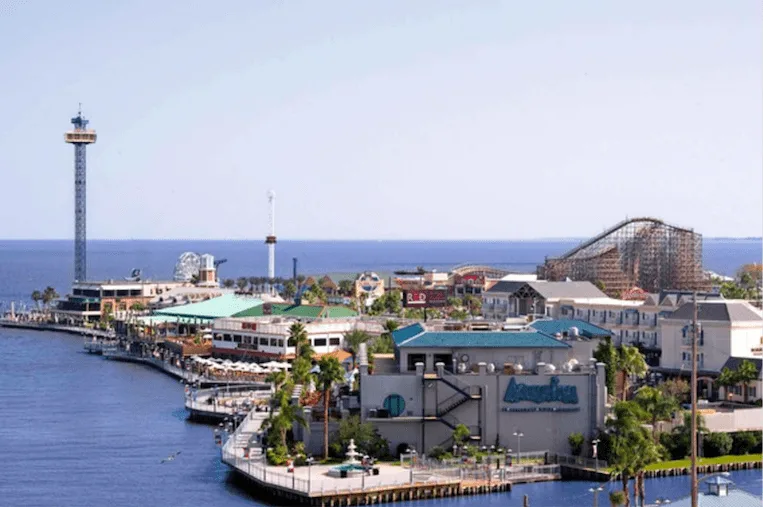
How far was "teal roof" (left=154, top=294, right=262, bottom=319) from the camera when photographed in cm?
13625

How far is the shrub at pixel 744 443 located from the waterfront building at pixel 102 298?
104 meters

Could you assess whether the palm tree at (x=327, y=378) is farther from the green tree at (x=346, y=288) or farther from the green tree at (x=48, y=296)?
the green tree at (x=48, y=296)

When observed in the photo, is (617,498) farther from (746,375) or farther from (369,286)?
(369,286)

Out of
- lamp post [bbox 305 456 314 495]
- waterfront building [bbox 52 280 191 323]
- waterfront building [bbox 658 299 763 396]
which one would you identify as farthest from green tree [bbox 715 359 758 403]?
waterfront building [bbox 52 280 191 323]

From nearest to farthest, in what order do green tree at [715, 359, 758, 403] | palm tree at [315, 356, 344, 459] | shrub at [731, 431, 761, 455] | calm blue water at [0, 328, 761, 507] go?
calm blue water at [0, 328, 761, 507] < palm tree at [315, 356, 344, 459] < shrub at [731, 431, 761, 455] < green tree at [715, 359, 758, 403]

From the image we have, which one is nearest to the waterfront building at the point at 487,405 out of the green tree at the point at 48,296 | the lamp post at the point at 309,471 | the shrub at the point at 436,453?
the shrub at the point at 436,453

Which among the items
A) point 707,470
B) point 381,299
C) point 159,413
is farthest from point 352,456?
point 381,299

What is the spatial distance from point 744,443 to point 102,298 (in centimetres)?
10955

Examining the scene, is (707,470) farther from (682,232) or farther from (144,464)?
(682,232)

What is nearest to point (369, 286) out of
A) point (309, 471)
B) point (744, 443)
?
point (744, 443)

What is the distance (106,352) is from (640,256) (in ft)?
179

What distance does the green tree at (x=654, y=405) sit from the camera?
65.6 metres

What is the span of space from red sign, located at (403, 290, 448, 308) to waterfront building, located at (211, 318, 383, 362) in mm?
38299

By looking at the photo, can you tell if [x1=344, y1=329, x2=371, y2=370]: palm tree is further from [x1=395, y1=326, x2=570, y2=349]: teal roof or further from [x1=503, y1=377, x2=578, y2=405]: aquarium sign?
[x1=503, y1=377, x2=578, y2=405]: aquarium sign
